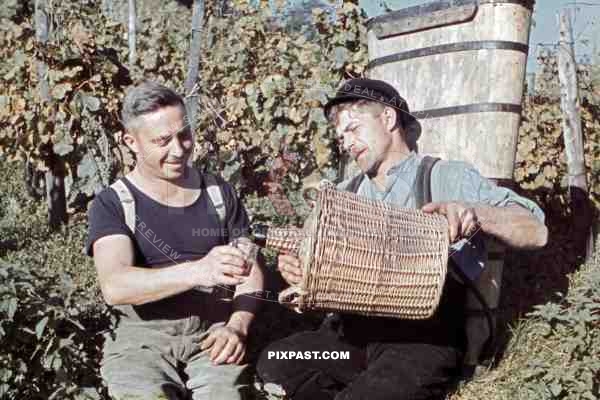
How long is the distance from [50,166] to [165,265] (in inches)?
139

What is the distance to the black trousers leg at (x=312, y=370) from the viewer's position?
3.07m

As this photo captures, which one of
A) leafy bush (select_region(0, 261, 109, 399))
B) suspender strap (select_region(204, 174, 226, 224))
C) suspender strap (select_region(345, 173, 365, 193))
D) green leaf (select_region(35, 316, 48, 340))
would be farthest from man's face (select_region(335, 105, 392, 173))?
green leaf (select_region(35, 316, 48, 340))

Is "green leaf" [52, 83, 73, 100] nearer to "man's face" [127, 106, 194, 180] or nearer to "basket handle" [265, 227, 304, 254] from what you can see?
"man's face" [127, 106, 194, 180]

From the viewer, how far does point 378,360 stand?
9.62 ft

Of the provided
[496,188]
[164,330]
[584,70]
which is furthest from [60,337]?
[584,70]

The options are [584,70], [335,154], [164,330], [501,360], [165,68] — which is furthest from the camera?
[165,68]

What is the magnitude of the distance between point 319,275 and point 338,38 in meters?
3.29

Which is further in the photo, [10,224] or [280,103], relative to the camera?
[10,224]

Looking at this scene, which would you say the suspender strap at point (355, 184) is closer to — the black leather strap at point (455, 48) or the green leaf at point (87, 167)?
the black leather strap at point (455, 48)

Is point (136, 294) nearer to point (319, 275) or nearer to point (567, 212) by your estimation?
point (319, 275)

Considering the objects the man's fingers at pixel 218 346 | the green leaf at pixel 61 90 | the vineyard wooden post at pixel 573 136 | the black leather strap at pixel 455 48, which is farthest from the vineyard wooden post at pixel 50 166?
the vineyard wooden post at pixel 573 136

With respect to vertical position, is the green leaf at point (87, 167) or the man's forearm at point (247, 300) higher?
the green leaf at point (87, 167)

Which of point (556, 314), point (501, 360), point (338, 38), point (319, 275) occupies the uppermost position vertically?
point (338, 38)

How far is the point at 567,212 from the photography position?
5938 mm
